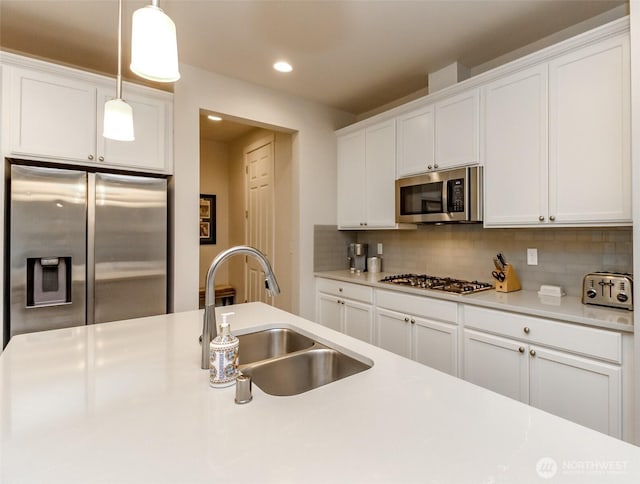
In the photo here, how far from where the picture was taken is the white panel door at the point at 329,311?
3.24 meters

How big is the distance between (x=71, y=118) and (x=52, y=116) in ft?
0.32

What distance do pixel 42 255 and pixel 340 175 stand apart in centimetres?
258

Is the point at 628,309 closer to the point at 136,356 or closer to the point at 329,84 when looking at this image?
the point at 136,356

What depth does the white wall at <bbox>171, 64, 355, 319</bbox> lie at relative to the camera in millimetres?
2730

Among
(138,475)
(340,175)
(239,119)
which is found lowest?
(138,475)

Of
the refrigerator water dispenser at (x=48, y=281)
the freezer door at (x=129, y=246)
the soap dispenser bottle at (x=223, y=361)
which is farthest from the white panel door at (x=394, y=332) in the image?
the refrigerator water dispenser at (x=48, y=281)

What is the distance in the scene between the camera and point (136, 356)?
121 cm

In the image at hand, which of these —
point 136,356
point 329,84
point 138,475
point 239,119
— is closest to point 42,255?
point 136,356

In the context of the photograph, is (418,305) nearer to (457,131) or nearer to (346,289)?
(346,289)

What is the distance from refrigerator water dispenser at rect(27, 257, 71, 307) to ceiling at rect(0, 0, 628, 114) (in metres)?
1.52

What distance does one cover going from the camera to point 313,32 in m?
2.29

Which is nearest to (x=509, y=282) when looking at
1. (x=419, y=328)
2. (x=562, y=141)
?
(x=419, y=328)

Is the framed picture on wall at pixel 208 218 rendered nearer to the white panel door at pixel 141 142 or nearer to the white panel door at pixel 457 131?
the white panel door at pixel 141 142

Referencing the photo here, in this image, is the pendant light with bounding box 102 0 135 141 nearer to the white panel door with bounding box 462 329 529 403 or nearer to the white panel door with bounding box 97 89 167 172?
the white panel door with bounding box 97 89 167 172
